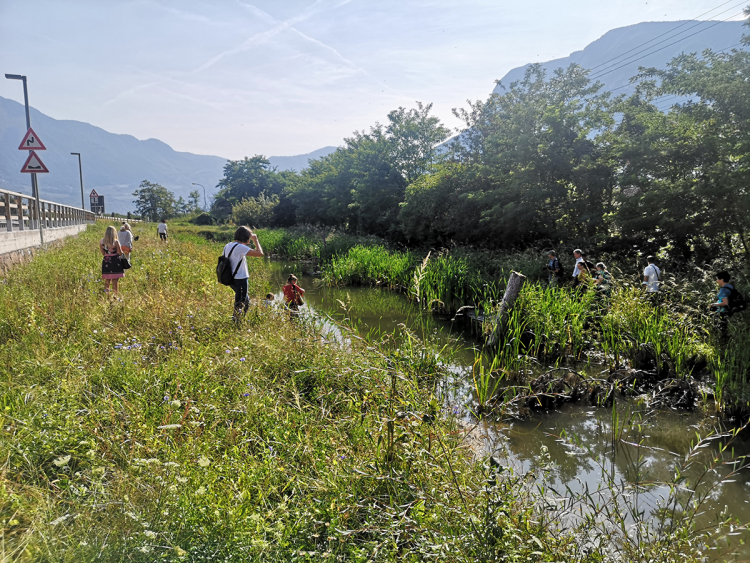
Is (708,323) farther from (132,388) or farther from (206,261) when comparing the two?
(206,261)

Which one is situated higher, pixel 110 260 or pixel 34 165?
pixel 34 165

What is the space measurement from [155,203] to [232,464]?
85926 mm

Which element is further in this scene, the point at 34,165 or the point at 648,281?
the point at 34,165

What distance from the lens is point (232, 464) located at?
304 cm

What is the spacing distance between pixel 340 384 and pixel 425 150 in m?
27.3

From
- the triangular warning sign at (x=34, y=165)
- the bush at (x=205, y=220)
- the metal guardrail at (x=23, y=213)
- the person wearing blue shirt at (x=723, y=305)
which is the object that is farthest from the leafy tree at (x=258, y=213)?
the person wearing blue shirt at (x=723, y=305)

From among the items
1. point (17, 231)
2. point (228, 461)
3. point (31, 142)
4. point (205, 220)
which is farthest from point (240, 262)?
point (205, 220)

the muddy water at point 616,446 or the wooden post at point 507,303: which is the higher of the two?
the wooden post at point 507,303

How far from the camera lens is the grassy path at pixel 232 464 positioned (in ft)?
7.56

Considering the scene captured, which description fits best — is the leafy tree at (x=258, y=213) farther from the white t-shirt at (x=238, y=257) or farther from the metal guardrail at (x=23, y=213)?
the white t-shirt at (x=238, y=257)

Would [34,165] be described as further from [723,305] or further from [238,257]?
[723,305]

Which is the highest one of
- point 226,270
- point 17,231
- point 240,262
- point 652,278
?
point 17,231

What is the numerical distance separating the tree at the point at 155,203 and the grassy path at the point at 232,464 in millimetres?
77201

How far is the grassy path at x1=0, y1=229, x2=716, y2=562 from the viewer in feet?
7.56
